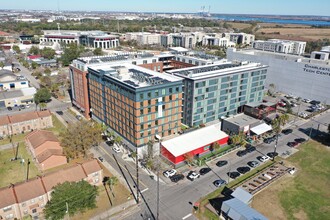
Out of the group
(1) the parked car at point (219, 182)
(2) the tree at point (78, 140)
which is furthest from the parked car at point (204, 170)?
(2) the tree at point (78, 140)

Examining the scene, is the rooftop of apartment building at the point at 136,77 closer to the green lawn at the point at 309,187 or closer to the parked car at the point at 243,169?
the parked car at the point at 243,169

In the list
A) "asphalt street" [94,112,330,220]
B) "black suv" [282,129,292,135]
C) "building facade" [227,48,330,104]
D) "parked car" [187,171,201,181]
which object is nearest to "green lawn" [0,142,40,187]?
"asphalt street" [94,112,330,220]

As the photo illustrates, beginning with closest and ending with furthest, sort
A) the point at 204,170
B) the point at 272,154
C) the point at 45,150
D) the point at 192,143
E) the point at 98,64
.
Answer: the point at 204,170, the point at 45,150, the point at 192,143, the point at 272,154, the point at 98,64

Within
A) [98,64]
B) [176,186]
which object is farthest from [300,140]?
[98,64]

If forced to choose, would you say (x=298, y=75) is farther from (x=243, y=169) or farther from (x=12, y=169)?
(x=12, y=169)

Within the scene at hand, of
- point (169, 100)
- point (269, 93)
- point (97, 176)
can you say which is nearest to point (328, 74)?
point (269, 93)

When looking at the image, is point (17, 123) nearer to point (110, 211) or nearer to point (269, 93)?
point (110, 211)

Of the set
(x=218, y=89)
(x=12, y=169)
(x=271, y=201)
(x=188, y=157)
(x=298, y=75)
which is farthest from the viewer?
(x=298, y=75)
